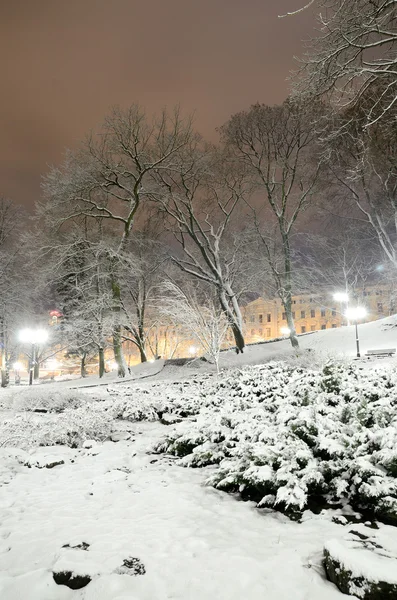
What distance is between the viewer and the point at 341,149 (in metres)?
19.2

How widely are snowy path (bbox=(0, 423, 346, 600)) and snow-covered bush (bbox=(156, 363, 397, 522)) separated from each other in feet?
1.11

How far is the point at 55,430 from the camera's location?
746cm

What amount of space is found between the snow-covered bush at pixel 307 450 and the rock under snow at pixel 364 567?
2.29 feet

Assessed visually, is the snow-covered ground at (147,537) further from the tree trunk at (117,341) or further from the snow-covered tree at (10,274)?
the snow-covered tree at (10,274)

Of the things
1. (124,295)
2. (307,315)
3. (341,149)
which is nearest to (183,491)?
(341,149)

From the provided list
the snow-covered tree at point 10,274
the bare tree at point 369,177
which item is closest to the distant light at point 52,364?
the snow-covered tree at point 10,274

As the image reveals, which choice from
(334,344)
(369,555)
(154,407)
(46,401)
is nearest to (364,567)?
(369,555)

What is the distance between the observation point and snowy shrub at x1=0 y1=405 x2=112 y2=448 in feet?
23.4

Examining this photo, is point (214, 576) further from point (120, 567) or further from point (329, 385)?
point (329, 385)

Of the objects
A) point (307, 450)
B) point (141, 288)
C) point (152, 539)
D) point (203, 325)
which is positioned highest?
point (141, 288)

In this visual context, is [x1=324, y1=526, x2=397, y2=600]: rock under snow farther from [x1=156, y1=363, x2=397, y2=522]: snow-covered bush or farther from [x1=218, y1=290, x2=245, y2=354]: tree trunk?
[x1=218, y1=290, x2=245, y2=354]: tree trunk

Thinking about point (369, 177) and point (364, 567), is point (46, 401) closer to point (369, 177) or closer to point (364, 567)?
point (364, 567)

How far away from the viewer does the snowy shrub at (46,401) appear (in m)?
11.1

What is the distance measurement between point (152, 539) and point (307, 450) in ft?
7.15
